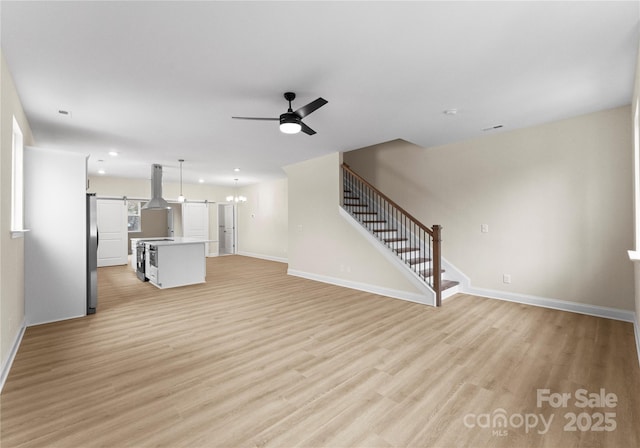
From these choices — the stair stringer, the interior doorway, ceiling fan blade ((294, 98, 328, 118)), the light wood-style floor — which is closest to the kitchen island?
the light wood-style floor

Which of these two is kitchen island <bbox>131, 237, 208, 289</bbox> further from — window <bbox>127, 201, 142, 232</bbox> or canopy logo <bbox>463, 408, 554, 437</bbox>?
window <bbox>127, 201, 142, 232</bbox>

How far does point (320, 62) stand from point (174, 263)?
15.5 ft

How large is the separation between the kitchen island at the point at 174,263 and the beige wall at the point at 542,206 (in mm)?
4593

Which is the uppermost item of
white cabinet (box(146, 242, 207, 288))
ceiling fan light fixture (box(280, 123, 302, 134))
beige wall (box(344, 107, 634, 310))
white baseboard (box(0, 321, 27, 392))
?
ceiling fan light fixture (box(280, 123, 302, 134))

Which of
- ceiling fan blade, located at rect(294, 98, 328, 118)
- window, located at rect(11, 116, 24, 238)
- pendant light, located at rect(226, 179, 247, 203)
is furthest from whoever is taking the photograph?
A: pendant light, located at rect(226, 179, 247, 203)

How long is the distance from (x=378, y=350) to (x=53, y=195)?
4.32 m

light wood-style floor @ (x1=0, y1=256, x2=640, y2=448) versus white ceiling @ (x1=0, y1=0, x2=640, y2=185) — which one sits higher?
white ceiling @ (x1=0, y1=0, x2=640, y2=185)

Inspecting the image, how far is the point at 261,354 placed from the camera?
2801 millimetres

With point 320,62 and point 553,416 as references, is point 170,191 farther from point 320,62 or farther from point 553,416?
point 553,416

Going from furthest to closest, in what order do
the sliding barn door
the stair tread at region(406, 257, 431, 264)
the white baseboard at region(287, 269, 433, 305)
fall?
the sliding barn door → the stair tread at region(406, 257, 431, 264) → the white baseboard at region(287, 269, 433, 305)

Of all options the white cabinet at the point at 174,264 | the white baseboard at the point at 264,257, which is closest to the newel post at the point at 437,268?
the white cabinet at the point at 174,264

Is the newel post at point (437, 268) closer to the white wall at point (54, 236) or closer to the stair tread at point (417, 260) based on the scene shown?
the stair tread at point (417, 260)

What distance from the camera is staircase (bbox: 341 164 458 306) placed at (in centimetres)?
449

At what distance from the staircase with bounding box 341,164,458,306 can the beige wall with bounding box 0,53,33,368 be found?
4.62 m
